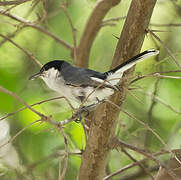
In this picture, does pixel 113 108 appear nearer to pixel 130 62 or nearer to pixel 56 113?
pixel 130 62

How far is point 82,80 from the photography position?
208cm

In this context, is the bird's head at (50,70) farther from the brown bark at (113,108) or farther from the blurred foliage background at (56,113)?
the brown bark at (113,108)

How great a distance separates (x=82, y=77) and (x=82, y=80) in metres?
0.02

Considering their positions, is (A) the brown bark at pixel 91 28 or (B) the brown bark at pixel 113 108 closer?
(B) the brown bark at pixel 113 108

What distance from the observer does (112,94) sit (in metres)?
1.90

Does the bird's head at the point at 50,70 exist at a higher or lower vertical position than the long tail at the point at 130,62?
higher

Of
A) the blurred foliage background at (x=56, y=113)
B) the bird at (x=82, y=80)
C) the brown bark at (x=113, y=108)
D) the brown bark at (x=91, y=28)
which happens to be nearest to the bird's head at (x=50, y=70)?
the bird at (x=82, y=80)

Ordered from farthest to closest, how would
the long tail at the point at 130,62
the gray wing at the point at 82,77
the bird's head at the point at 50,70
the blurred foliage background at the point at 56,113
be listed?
the blurred foliage background at the point at 56,113 → the bird's head at the point at 50,70 → the gray wing at the point at 82,77 → the long tail at the point at 130,62

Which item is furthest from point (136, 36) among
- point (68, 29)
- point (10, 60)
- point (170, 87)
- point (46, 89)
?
point (68, 29)

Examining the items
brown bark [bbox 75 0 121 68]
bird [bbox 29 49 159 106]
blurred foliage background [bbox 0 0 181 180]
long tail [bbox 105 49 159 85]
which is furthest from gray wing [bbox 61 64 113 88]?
brown bark [bbox 75 0 121 68]

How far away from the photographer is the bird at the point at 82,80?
1.82m

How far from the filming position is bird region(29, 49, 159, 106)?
182 cm

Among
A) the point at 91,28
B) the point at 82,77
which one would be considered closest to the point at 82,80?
the point at 82,77

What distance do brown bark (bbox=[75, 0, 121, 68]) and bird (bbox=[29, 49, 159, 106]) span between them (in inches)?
17.5
